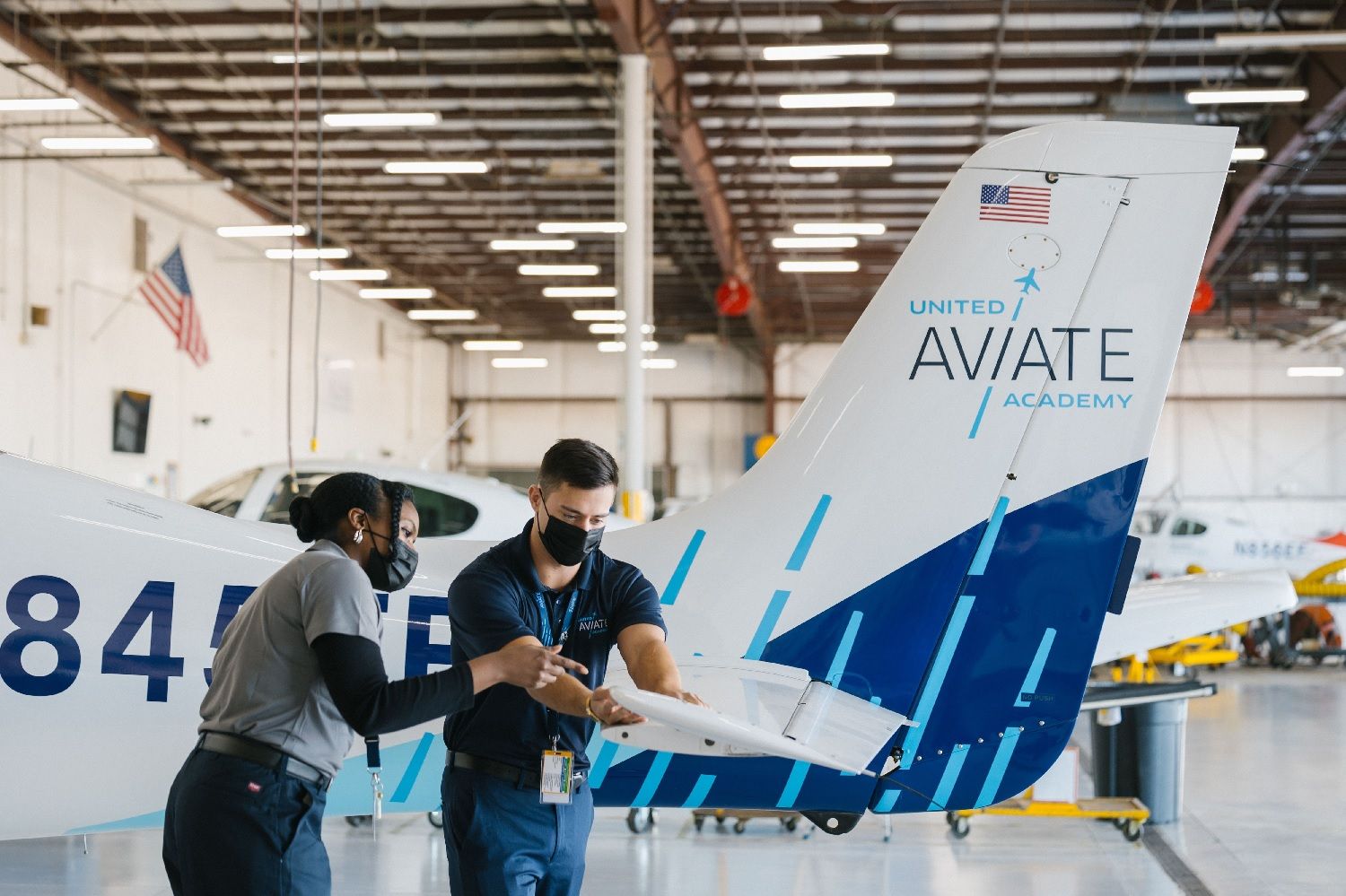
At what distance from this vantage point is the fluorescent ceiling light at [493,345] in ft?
111

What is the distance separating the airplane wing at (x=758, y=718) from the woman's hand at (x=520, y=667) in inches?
5.8

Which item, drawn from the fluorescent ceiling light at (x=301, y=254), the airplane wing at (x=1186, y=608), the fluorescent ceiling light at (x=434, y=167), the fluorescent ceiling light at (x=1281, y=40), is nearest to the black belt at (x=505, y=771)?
the airplane wing at (x=1186, y=608)

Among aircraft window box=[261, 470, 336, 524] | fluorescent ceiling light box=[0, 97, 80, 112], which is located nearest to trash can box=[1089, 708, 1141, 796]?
aircraft window box=[261, 470, 336, 524]

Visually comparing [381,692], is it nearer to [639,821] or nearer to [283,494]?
[639,821]

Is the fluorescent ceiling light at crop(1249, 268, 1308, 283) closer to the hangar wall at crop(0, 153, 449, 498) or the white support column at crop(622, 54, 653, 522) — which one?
the white support column at crop(622, 54, 653, 522)

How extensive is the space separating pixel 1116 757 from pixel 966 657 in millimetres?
5343

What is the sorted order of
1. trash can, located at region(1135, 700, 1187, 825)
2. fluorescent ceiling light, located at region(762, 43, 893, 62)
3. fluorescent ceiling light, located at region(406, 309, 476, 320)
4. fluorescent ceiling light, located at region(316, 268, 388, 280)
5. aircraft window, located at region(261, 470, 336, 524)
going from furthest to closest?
fluorescent ceiling light, located at region(406, 309, 476, 320)
fluorescent ceiling light, located at region(316, 268, 388, 280)
fluorescent ceiling light, located at region(762, 43, 893, 62)
aircraft window, located at region(261, 470, 336, 524)
trash can, located at region(1135, 700, 1187, 825)

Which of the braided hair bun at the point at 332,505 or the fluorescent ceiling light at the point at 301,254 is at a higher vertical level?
the fluorescent ceiling light at the point at 301,254

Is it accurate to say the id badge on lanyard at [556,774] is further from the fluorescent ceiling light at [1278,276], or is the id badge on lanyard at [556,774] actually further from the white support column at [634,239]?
the fluorescent ceiling light at [1278,276]

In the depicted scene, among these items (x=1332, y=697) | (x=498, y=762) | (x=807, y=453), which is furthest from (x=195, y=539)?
(x=1332, y=697)

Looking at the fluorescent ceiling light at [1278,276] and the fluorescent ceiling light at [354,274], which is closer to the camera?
the fluorescent ceiling light at [354,274]

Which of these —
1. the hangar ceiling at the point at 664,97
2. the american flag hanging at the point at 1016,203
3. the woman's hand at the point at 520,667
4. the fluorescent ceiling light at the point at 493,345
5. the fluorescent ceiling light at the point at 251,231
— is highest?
the hangar ceiling at the point at 664,97

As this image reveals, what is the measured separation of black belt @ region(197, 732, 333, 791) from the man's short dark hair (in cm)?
77

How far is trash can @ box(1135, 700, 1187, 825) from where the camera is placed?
315 inches
